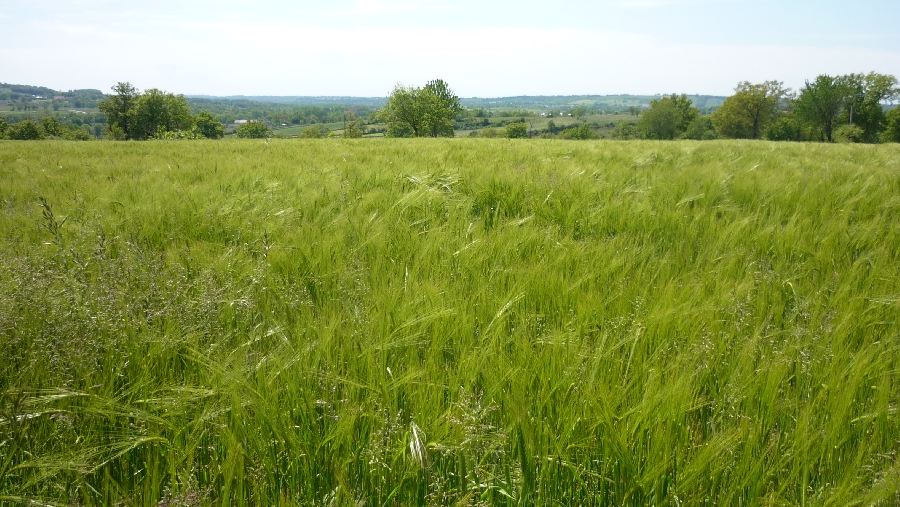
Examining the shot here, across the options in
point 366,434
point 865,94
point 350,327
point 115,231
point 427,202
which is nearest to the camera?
point 366,434

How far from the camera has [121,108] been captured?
64.9m

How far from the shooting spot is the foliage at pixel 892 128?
56188mm

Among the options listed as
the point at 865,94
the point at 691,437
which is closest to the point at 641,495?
the point at 691,437

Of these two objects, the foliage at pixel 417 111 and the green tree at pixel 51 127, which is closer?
the foliage at pixel 417 111

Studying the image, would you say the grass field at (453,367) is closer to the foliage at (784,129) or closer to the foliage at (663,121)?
the foliage at (784,129)

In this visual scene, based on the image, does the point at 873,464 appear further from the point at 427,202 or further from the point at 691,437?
the point at 427,202

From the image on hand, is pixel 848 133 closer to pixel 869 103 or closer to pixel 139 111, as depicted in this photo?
pixel 869 103

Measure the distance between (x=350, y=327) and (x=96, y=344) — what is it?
823 millimetres

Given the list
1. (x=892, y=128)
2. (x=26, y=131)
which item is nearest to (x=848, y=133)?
(x=892, y=128)

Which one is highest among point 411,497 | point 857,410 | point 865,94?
point 865,94

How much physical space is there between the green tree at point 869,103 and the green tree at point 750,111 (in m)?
11.1

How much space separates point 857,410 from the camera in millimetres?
1361

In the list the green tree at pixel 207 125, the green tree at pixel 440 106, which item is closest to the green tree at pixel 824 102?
the green tree at pixel 440 106

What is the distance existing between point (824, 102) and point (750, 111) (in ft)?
52.6
